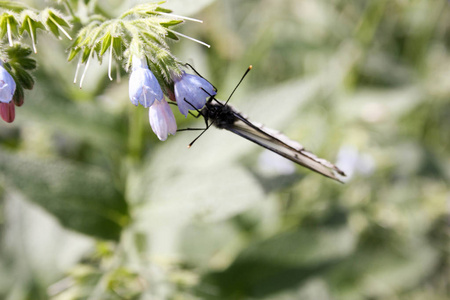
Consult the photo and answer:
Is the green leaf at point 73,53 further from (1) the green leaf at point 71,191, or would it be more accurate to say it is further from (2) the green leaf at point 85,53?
(1) the green leaf at point 71,191

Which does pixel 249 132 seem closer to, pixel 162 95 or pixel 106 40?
pixel 162 95

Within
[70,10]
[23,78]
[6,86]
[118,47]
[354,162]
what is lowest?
[6,86]

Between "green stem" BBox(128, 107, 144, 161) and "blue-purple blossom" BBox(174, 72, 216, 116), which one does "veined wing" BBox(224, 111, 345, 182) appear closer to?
"blue-purple blossom" BBox(174, 72, 216, 116)

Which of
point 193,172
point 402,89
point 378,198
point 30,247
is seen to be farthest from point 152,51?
point 402,89

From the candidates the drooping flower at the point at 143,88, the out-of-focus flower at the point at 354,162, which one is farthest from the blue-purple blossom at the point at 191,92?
the out-of-focus flower at the point at 354,162

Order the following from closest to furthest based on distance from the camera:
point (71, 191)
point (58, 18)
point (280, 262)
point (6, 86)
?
point (6, 86)
point (58, 18)
point (71, 191)
point (280, 262)

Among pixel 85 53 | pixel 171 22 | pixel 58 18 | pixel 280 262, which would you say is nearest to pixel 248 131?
pixel 171 22

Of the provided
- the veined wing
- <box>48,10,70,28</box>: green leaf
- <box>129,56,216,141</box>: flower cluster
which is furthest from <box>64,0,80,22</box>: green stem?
the veined wing
